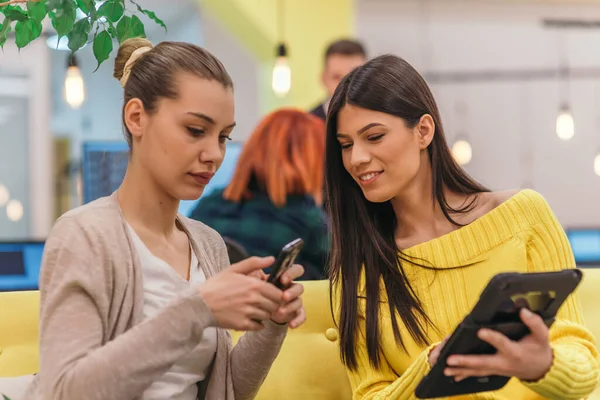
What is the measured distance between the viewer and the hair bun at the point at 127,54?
1702 mm

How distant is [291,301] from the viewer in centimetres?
158

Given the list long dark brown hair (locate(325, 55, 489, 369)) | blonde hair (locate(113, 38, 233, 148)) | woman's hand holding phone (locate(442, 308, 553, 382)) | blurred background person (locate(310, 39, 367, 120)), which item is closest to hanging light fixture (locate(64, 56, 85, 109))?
blurred background person (locate(310, 39, 367, 120))

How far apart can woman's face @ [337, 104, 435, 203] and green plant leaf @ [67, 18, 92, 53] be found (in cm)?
65

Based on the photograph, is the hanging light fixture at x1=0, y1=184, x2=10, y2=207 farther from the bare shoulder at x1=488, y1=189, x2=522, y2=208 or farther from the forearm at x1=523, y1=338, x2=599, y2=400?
the forearm at x1=523, y1=338, x2=599, y2=400

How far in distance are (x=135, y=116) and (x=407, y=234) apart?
86 centimetres

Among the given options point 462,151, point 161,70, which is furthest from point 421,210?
point 462,151

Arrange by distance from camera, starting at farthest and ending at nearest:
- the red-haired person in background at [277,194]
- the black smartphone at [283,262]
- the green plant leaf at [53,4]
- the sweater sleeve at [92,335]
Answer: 1. the red-haired person in background at [277,194]
2. the green plant leaf at [53,4]
3. the black smartphone at [283,262]
4. the sweater sleeve at [92,335]

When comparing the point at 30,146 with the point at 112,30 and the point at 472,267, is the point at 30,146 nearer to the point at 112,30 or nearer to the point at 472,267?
the point at 112,30

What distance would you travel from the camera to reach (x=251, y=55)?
738 cm

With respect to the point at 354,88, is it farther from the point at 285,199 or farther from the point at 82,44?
the point at 285,199

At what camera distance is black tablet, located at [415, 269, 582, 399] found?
143 cm

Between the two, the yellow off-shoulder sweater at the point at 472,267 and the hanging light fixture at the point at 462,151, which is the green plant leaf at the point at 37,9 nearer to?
the yellow off-shoulder sweater at the point at 472,267

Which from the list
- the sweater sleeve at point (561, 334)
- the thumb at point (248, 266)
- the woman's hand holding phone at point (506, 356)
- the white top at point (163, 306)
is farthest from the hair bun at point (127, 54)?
the sweater sleeve at point (561, 334)

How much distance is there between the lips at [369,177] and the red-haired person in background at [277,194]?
113 cm
